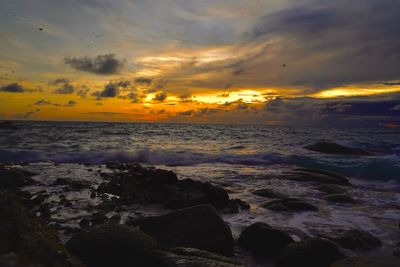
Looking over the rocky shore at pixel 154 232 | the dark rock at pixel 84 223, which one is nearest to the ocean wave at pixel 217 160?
the rocky shore at pixel 154 232

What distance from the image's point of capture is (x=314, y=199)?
11516mm

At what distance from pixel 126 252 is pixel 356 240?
16.1 ft

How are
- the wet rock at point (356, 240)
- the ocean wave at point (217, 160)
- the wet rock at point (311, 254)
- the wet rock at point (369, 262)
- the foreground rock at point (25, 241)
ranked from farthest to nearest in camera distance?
the ocean wave at point (217, 160) < the wet rock at point (356, 240) < the wet rock at point (311, 254) < the wet rock at point (369, 262) < the foreground rock at point (25, 241)

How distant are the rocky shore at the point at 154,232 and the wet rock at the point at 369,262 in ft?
0.05

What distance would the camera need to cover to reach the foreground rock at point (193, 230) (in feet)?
20.1

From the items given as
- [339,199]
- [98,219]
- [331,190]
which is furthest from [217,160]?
[98,219]

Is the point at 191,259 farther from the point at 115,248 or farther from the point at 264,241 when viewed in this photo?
the point at 264,241

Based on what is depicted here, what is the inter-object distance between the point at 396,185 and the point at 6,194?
16.8m

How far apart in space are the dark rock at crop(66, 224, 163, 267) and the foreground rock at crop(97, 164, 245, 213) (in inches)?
193

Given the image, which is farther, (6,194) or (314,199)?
(314,199)

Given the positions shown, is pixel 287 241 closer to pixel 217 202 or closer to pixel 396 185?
pixel 217 202

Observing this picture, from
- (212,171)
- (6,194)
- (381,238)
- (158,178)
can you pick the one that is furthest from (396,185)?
(6,194)

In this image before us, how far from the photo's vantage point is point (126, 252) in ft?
15.3

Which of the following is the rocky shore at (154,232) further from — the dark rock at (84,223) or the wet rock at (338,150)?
the wet rock at (338,150)
